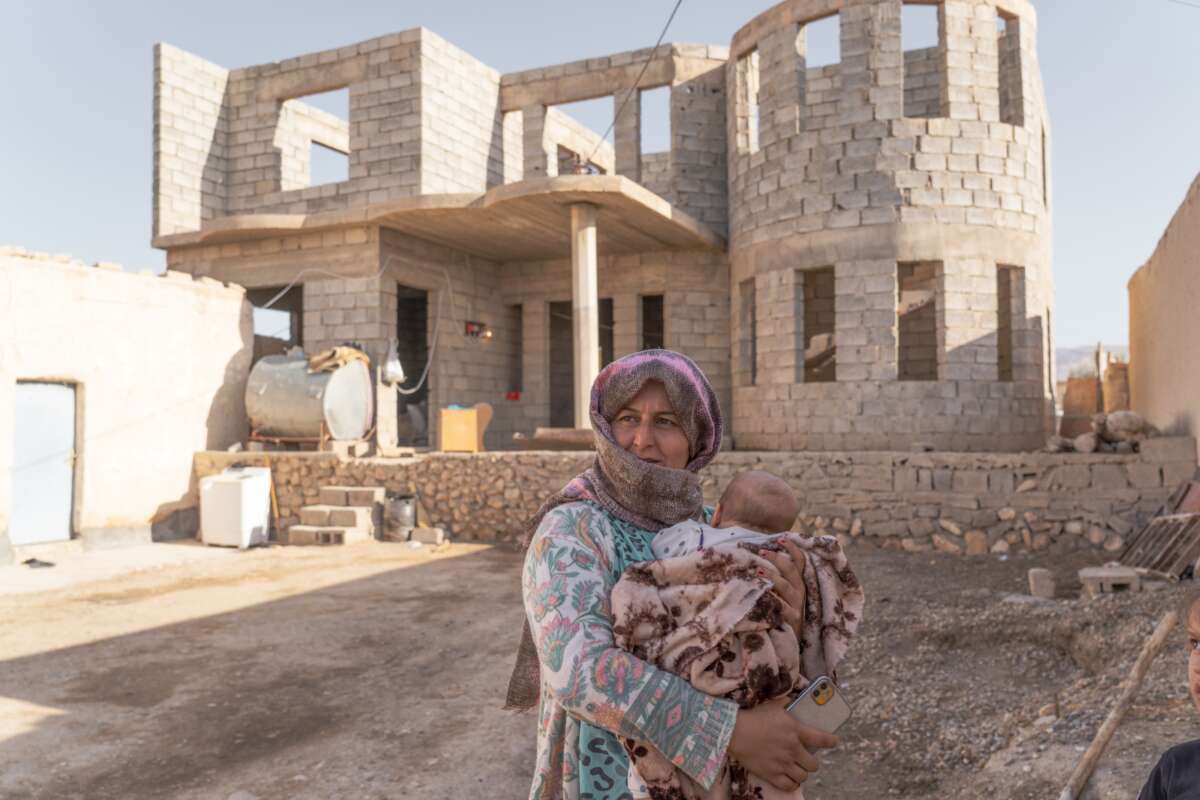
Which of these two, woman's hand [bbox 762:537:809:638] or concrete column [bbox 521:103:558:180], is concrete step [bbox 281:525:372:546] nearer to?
concrete column [bbox 521:103:558:180]

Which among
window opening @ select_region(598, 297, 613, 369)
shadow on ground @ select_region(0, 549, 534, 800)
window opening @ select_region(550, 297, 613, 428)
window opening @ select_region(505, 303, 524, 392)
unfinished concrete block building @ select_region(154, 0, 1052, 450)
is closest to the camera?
shadow on ground @ select_region(0, 549, 534, 800)

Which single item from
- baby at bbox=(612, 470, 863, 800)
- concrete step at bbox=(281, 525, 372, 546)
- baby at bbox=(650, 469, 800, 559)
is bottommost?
concrete step at bbox=(281, 525, 372, 546)

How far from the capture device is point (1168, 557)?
6.27 metres

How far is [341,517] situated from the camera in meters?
10.7

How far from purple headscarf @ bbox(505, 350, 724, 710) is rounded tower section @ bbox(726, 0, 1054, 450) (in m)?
9.77

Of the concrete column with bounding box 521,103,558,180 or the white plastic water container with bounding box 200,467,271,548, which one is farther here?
the concrete column with bounding box 521,103,558,180

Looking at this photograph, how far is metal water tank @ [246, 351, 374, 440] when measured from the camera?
1145 cm

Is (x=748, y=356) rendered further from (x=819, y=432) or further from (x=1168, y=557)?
(x=1168, y=557)

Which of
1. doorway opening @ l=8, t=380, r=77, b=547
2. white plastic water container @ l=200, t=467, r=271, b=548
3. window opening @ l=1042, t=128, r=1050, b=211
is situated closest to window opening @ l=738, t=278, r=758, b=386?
window opening @ l=1042, t=128, r=1050, b=211

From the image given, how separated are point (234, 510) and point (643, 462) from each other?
10.5 m

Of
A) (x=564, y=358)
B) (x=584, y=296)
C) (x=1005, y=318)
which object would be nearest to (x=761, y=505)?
(x=584, y=296)

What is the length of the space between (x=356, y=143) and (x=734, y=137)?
6.35 meters

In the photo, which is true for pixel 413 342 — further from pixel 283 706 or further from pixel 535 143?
pixel 283 706

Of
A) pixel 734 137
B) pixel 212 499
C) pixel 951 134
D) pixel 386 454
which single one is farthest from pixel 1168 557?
pixel 212 499
